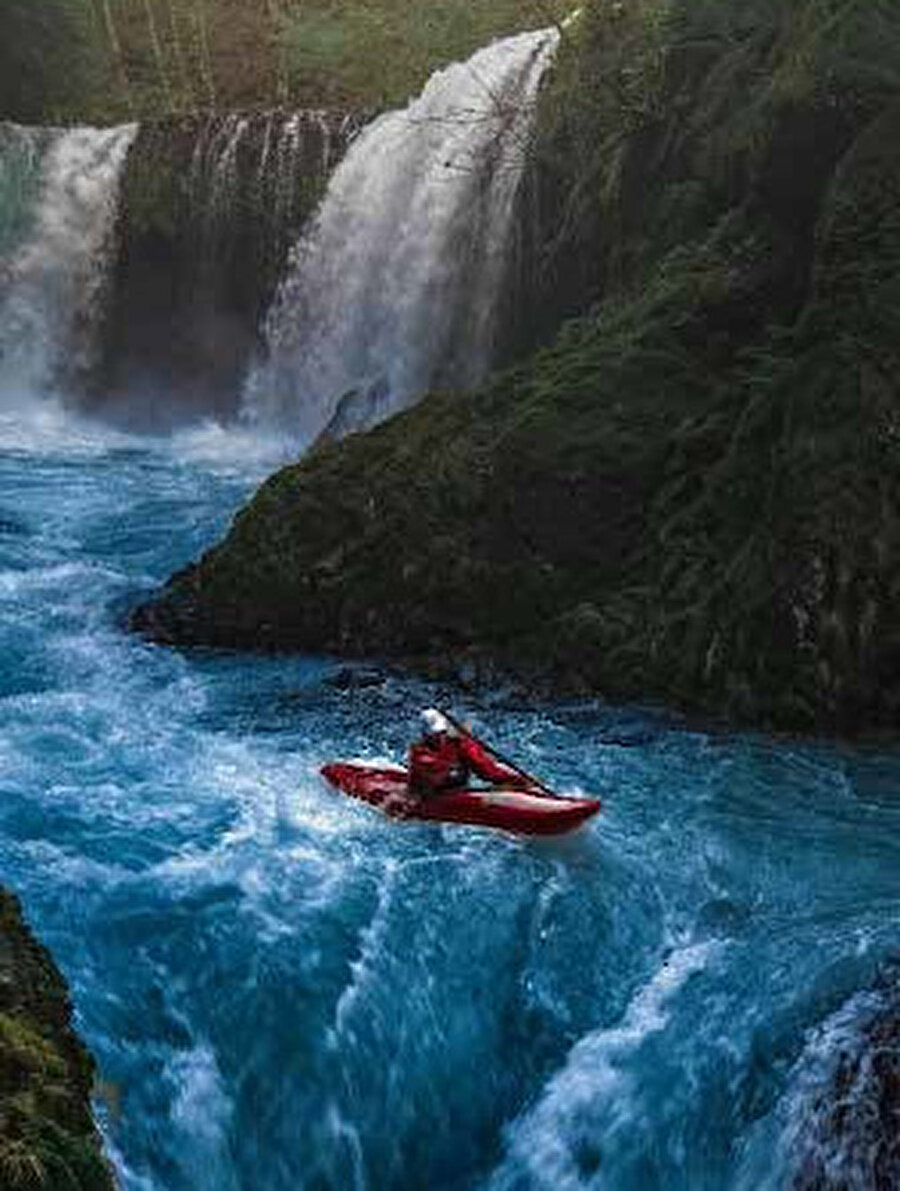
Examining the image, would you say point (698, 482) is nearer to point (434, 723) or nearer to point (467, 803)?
point (434, 723)

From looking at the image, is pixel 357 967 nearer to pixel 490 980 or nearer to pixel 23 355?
pixel 490 980

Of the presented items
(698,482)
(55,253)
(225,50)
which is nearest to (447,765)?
(698,482)

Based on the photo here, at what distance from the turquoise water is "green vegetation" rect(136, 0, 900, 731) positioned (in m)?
0.63

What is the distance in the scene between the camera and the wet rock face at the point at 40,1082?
5227 millimetres

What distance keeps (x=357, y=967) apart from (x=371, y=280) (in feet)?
43.7

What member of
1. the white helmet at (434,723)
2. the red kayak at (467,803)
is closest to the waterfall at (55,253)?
the red kayak at (467,803)

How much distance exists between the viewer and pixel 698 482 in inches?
452

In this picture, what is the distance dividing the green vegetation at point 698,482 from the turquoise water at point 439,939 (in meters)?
0.63

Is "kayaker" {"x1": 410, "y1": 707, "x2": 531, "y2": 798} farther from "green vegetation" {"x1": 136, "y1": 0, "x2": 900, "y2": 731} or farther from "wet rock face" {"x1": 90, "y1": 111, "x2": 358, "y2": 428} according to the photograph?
"wet rock face" {"x1": 90, "y1": 111, "x2": 358, "y2": 428}

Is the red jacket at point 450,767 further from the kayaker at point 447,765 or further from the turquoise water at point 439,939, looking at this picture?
the turquoise water at point 439,939

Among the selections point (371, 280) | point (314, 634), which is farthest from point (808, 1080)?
point (371, 280)

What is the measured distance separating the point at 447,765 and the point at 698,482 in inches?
147

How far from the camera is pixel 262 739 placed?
396 inches

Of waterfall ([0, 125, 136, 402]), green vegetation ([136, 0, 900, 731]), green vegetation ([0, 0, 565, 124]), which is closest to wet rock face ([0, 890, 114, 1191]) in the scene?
green vegetation ([136, 0, 900, 731])
